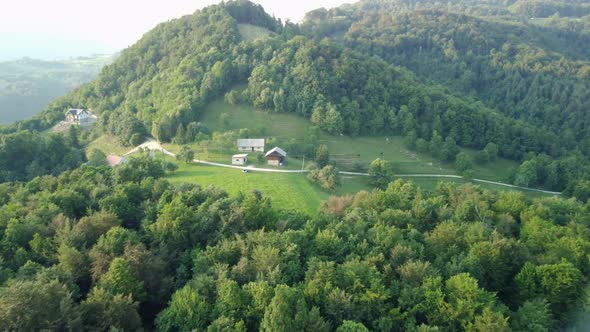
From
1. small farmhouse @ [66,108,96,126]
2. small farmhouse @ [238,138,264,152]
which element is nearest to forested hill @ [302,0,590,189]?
small farmhouse @ [238,138,264,152]

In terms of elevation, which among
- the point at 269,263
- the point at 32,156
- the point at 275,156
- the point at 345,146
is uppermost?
the point at 32,156

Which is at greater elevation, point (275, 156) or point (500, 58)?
point (500, 58)

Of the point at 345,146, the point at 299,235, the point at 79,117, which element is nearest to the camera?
the point at 299,235

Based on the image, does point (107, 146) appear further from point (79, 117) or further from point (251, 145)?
point (251, 145)

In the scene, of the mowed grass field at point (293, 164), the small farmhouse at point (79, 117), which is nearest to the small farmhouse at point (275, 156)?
the mowed grass field at point (293, 164)

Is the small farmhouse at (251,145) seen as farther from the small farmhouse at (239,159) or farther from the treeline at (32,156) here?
the treeline at (32,156)

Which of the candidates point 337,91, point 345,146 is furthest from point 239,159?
point 337,91
